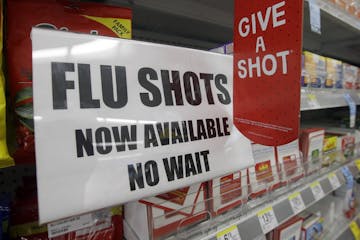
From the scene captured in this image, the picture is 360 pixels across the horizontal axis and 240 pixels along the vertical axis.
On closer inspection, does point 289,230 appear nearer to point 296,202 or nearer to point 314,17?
point 296,202

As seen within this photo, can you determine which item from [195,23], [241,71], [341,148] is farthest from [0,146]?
[341,148]

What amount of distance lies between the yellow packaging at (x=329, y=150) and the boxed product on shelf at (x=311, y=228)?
27 cm

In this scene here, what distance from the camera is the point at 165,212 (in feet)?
1.73

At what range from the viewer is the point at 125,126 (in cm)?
34

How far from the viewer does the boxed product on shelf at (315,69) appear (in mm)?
960

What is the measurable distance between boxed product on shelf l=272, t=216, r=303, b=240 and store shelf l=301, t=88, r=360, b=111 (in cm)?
46

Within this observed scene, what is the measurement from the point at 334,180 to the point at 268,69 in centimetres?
94

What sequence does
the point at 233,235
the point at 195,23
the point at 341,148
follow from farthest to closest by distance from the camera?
the point at 341,148 → the point at 195,23 → the point at 233,235

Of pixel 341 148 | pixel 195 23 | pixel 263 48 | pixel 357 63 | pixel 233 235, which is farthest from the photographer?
pixel 357 63

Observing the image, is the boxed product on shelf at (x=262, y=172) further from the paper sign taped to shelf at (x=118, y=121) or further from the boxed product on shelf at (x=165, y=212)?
the paper sign taped to shelf at (x=118, y=121)

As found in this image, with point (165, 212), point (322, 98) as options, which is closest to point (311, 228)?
point (322, 98)

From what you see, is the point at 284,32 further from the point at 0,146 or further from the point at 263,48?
the point at 0,146

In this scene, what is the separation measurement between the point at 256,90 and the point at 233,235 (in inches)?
15.6

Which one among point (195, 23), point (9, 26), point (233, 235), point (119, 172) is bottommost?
point (233, 235)
